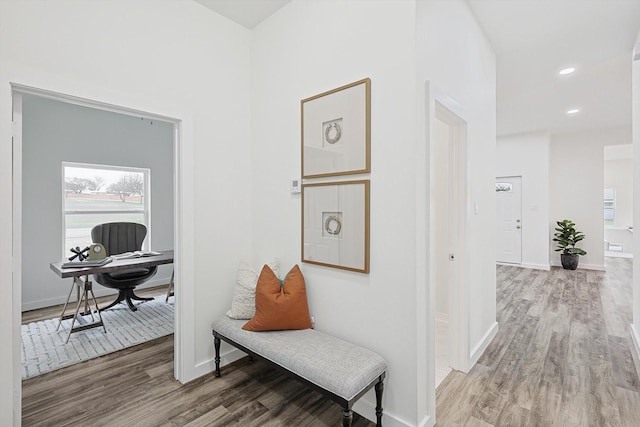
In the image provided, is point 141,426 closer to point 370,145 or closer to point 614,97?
point 370,145

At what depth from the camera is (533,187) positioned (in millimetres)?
6516

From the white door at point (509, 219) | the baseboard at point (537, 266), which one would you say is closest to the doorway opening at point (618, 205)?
the baseboard at point (537, 266)

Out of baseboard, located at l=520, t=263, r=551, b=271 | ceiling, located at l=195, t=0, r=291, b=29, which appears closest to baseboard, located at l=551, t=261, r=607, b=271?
baseboard, located at l=520, t=263, r=551, b=271

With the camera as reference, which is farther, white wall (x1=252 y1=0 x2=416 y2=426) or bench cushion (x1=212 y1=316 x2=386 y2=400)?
white wall (x1=252 y1=0 x2=416 y2=426)

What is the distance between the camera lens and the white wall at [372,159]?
5.65 feet

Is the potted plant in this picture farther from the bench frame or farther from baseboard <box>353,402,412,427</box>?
the bench frame

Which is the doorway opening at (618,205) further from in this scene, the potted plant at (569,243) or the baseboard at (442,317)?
the baseboard at (442,317)

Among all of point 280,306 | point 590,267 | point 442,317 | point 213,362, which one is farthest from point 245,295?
point 590,267

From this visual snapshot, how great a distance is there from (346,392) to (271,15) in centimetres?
275

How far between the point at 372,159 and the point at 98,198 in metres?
4.55

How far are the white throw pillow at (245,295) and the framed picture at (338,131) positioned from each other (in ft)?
2.96

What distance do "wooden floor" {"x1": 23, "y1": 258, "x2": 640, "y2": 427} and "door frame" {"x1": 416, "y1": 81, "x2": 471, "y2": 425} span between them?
0.86ft

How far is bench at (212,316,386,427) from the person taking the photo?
5.15ft

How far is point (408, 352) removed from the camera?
5.63ft
